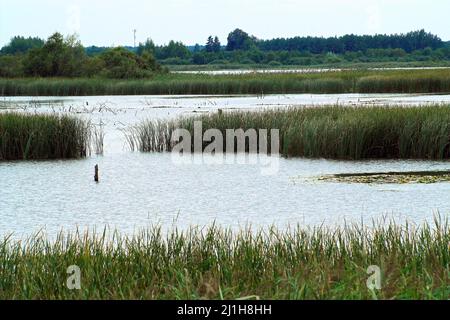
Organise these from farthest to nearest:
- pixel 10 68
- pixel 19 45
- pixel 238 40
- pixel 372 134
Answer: pixel 238 40 → pixel 19 45 → pixel 10 68 → pixel 372 134

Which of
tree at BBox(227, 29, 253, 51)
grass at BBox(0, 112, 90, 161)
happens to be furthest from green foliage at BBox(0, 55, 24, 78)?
tree at BBox(227, 29, 253, 51)

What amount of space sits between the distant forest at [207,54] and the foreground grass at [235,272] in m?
43.7

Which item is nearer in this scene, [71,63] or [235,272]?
[235,272]

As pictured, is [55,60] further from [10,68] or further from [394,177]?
[394,177]

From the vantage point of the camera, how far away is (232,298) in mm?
6082

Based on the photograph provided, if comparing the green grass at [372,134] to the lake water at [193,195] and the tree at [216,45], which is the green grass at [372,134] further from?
the tree at [216,45]

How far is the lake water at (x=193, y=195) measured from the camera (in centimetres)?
1170

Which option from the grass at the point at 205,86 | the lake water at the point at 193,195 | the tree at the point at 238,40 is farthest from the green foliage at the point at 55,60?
the tree at the point at 238,40

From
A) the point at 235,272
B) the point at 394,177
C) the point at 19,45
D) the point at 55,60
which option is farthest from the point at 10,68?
the point at 235,272

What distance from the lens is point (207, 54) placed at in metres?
107

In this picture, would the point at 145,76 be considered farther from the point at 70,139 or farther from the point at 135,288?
the point at 135,288

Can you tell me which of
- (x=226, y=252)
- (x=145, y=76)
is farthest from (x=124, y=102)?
(x=226, y=252)

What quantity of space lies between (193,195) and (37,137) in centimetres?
518

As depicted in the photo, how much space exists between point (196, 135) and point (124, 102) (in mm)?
17566
